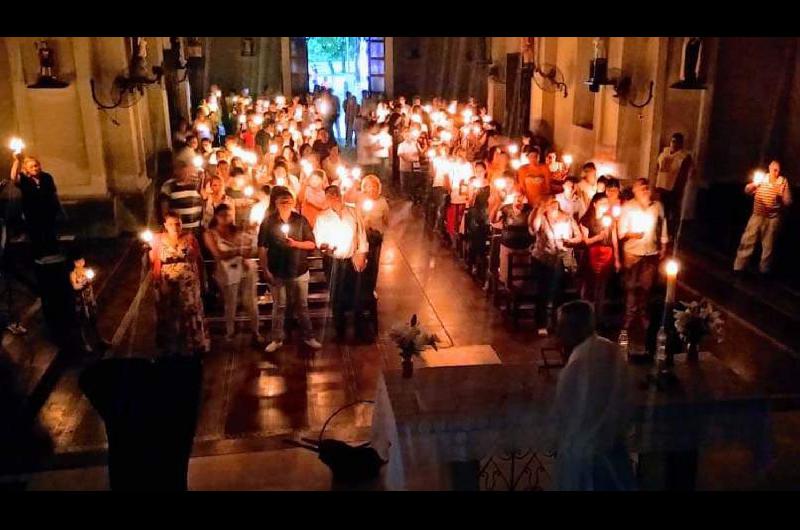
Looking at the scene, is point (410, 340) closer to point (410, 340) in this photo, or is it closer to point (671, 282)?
point (410, 340)

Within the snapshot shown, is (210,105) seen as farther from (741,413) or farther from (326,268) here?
(741,413)

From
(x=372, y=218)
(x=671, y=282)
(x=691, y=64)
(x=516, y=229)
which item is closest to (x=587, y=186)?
(x=516, y=229)

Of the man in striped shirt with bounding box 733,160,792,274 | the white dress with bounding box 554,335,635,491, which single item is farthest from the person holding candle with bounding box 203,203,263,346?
the man in striped shirt with bounding box 733,160,792,274

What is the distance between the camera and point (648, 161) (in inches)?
529

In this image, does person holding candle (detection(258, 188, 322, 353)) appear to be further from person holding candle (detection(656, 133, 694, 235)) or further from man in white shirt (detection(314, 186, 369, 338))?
person holding candle (detection(656, 133, 694, 235))

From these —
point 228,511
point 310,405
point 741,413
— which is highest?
point 741,413

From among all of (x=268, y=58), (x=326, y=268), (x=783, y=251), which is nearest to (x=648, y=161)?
(x=783, y=251)

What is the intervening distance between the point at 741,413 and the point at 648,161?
872cm

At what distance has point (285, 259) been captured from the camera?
8.73 metres

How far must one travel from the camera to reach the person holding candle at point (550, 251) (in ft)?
30.1

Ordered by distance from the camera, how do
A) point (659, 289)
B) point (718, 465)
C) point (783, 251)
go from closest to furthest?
point (718, 465)
point (659, 289)
point (783, 251)

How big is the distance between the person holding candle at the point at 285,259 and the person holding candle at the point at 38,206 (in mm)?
2939

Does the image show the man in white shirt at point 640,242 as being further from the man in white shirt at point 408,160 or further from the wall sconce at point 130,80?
the wall sconce at point 130,80

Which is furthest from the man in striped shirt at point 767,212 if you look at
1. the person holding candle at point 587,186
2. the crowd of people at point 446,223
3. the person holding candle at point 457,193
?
the person holding candle at point 457,193
